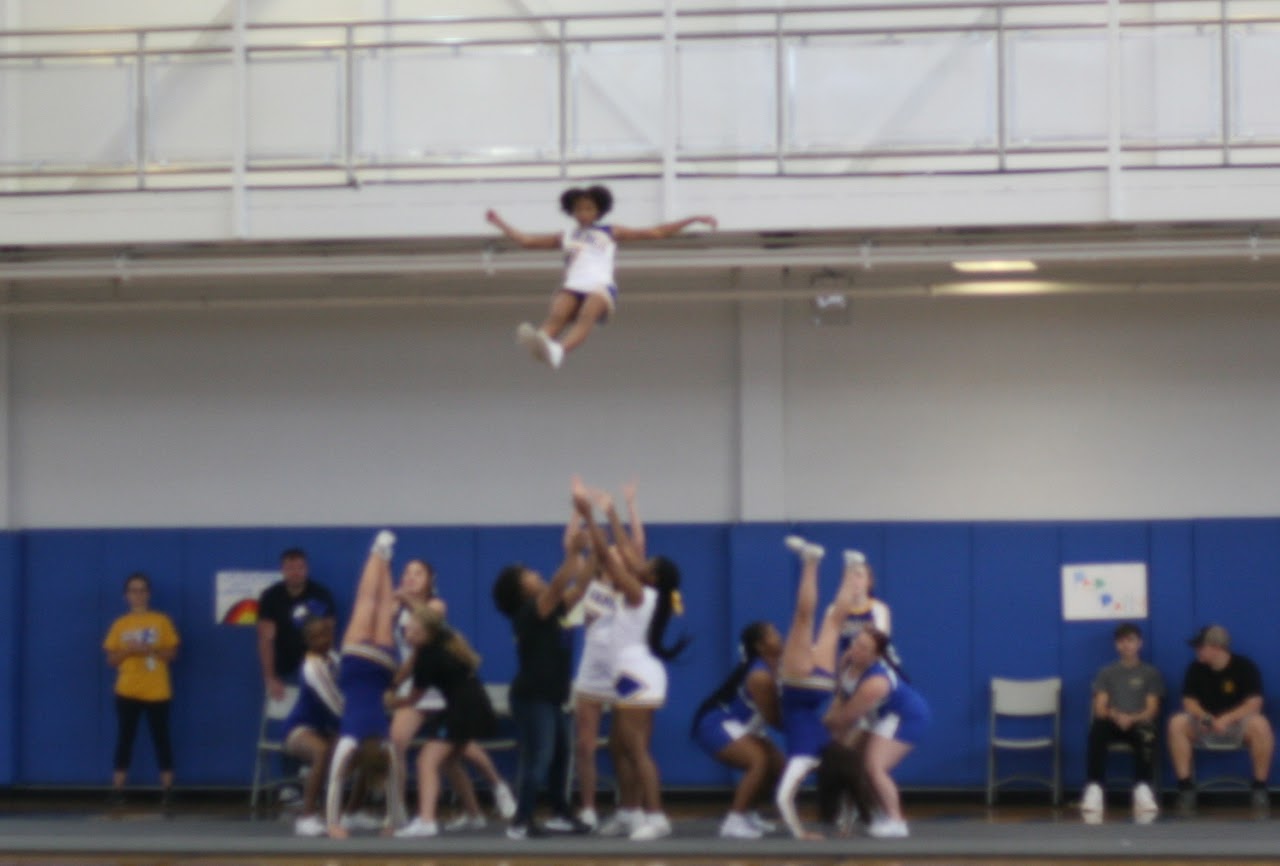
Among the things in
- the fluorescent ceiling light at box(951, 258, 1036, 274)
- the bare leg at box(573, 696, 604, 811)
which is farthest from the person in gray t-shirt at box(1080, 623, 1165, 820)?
the bare leg at box(573, 696, 604, 811)

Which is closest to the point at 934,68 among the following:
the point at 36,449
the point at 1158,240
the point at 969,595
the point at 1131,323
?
the point at 1158,240

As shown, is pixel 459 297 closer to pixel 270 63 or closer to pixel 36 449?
pixel 270 63

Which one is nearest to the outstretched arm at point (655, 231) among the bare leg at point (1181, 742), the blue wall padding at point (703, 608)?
the blue wall padding at point (703, 608)

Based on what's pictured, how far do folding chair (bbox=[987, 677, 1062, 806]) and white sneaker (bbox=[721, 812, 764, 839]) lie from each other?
9.53 ft

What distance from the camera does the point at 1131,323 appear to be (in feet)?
47.9

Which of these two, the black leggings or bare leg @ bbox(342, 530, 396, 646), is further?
the black leggings

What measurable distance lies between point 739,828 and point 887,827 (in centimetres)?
97

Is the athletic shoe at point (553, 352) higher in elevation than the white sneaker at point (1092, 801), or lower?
higher

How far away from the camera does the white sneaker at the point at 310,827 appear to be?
12.1 meters

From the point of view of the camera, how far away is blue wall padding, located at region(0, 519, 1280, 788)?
Result: 14.4 m

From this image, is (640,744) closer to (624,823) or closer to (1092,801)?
(624,823)

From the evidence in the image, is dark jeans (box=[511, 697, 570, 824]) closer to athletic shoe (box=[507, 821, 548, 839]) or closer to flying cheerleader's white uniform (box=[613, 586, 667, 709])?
athletic shoe (box=[507, 821, 548, 839])

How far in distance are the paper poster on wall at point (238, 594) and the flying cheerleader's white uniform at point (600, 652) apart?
370cm

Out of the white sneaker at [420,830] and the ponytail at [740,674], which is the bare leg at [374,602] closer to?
the white sneaker at [420,830]
